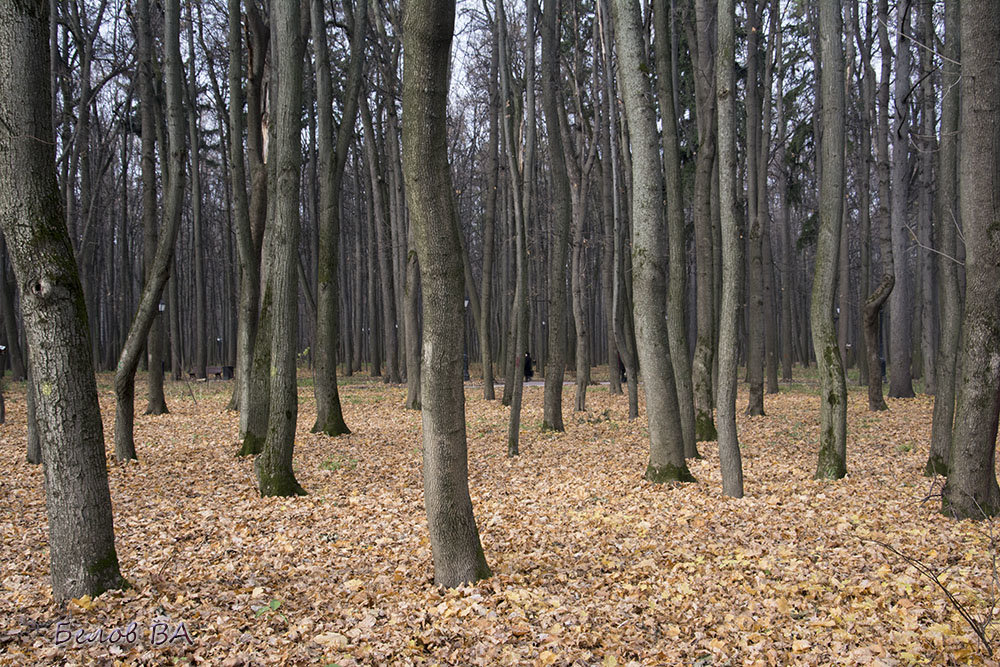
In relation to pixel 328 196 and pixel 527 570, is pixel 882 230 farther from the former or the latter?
pixel 527 570

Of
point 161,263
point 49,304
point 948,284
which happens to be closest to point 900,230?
point 948,284

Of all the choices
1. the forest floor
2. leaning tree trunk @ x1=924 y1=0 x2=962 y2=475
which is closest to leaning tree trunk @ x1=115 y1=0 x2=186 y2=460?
the forest floor

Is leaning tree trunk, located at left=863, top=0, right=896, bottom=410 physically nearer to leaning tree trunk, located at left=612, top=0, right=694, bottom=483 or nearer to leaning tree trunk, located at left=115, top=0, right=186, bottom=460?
leaning tree trunk, located at left=612, top=0, right=694, bottom=483

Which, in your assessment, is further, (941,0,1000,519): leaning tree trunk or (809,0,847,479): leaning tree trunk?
(809,0,847,479): leaning tree trunk

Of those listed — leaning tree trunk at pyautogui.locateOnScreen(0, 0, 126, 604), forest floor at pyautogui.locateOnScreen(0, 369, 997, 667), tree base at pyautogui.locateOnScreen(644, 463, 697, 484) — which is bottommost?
forest floor at pyautogui.locateOnScreen(0, 369, 997, 667)

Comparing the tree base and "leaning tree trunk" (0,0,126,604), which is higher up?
"leaning tree trunk" (0,0,126,604)

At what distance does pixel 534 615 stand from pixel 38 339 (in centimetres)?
315

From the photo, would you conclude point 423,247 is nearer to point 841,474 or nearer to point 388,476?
point 388,476

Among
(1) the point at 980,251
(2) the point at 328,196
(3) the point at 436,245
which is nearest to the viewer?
(3) the point at 436,245

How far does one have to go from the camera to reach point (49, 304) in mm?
3818

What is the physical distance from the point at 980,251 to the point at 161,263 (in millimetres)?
8350

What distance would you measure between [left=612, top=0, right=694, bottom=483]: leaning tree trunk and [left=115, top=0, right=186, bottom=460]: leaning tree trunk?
5.52m

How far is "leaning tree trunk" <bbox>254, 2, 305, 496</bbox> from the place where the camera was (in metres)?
7.27

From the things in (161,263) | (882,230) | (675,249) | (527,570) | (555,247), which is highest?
(882,230)
